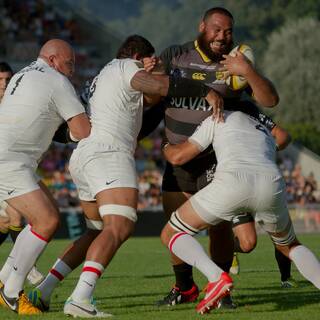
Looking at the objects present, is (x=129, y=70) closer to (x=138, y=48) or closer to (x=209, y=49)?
(x=138, y=48)

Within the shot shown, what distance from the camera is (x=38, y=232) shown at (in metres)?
9.20

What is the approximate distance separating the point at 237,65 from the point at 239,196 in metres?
1.14

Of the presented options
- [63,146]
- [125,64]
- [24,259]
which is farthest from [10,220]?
[63,146]

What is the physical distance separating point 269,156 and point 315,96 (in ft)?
177

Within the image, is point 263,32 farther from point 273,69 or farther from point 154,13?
point 154,13

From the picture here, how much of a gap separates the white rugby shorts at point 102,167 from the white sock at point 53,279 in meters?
0.78

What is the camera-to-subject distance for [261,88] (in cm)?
907

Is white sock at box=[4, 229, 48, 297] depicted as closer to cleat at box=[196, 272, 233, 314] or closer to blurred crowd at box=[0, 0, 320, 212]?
cleat at box=[196, 272, 233, 314]

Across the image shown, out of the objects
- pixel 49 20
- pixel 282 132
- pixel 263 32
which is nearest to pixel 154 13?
pixel 263 32

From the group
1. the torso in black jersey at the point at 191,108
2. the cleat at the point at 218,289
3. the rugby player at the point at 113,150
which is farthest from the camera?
the torso in black jersey at the point at 191,108

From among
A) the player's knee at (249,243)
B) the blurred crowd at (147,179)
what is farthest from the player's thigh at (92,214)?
the blurred crowd at (147,179)

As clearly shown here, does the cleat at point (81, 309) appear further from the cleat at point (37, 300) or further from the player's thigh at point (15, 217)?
the player's thigh at point (15, 217)

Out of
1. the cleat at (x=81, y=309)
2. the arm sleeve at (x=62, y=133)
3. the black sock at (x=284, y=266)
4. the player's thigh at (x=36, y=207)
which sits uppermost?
the arm sleeve at (x=62, y=133)

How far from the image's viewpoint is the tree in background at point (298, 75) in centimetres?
6247
